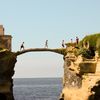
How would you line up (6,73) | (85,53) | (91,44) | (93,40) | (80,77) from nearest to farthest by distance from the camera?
(80,77) → (85,53) → (93,40) → (91,44) → (6,73)

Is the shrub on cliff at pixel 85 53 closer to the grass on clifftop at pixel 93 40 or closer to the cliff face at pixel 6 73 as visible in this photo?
the grass on clifftop at pixel 93 40

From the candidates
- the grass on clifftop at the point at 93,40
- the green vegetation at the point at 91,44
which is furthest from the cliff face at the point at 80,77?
the grass on clifftop at the point at 93,40

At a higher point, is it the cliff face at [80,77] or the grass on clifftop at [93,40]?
the grass on clifftop at [93,40]

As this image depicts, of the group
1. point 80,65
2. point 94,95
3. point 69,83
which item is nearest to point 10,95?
point 69,83

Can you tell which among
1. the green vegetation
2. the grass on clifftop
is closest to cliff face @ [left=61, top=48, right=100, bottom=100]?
the green vegetation

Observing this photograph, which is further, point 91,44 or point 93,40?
point 91,44

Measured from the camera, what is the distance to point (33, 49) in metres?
104

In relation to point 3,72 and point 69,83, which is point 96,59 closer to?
point 69,83

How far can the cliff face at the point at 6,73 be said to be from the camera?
9869 centimetres

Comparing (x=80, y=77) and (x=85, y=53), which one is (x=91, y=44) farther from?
(x=80, y=77)

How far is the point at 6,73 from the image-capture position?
100 m

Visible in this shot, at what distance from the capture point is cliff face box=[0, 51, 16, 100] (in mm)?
98688

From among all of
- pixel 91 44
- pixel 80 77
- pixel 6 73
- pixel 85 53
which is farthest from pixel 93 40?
pixel 6 73

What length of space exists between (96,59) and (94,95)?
9.31m
